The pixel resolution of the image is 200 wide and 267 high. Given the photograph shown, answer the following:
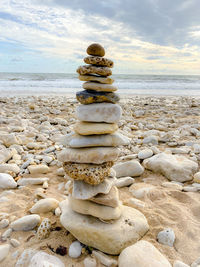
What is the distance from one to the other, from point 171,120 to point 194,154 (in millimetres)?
3880

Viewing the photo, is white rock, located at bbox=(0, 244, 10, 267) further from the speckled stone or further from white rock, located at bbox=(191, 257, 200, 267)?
white rock, located at bbox=(191, 257, 200, 267)

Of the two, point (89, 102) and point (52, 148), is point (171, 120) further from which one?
point (89, 102)

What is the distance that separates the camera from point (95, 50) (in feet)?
7.45

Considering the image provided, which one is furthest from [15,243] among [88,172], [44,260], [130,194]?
[130,194]

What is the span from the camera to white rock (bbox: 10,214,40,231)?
7.84 feet

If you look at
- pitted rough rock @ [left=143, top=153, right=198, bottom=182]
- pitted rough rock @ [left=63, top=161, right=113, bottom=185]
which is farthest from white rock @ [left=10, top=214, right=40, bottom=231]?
pitted rough rock @ [left=143, top=153, right=198, bottom=182]

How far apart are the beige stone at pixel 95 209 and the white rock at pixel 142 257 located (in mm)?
345

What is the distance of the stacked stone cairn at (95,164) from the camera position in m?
2.25

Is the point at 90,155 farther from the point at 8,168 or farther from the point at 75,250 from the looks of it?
the point at 8,168

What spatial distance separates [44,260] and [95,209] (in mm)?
665

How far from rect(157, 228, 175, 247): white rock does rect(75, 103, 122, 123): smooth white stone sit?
1.32 m

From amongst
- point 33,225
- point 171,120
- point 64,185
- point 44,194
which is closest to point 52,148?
point 64,185

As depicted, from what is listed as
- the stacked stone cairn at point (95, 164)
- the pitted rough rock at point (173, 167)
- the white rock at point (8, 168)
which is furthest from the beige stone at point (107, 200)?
the white rock at point (8, 168)

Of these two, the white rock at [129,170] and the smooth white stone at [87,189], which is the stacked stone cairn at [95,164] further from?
the white rock at [129,170]
